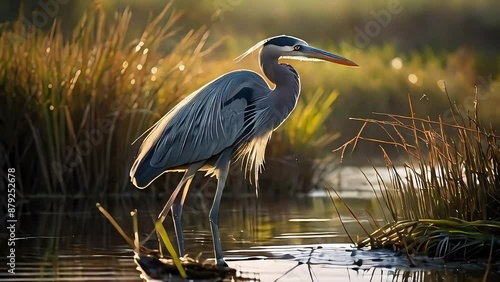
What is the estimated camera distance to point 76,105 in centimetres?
1303

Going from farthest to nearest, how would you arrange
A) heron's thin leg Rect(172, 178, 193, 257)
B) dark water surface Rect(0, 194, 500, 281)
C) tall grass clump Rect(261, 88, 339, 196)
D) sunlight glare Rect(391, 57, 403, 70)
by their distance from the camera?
sunlight glare Rect(391, 57, 403, 70) < tall grass clump Rect(261, 88, 339, 196) < heron's thin leg Rect(172, 178, 193, 257) < dark water surface Rect(0, 194, 500, 281)

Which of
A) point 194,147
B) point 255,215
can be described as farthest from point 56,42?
point 194,147

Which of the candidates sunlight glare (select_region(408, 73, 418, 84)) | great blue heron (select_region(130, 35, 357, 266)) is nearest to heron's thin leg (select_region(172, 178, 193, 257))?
great blue heron (select_region(130, 35, 357, 266))

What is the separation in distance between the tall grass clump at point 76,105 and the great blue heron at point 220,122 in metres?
3.94

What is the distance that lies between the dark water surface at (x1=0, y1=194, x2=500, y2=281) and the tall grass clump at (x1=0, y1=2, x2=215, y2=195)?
16.2 inches

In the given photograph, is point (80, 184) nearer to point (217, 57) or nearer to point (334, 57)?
point (334, 57)

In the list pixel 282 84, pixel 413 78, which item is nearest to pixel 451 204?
pixel 282 84

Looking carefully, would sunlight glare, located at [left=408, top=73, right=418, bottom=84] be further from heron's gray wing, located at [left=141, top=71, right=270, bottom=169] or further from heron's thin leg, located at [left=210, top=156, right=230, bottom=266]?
heron's thin leg, located at [left=210, top=156, right=230, bottom=266]

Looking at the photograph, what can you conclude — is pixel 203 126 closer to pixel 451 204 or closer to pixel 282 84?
pixel 282 84

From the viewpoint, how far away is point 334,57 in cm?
861

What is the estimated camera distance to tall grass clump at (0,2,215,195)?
12.7 meters

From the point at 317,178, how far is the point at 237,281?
7.52 metres

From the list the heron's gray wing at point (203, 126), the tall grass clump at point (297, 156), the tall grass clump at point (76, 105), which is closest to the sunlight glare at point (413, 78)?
the tall grass clump at point (297, 156)

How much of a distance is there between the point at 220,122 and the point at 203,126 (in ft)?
0.45
